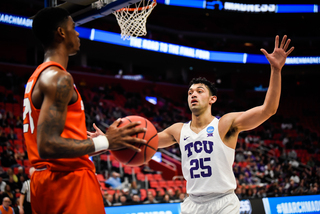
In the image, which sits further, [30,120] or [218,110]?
[218,110]

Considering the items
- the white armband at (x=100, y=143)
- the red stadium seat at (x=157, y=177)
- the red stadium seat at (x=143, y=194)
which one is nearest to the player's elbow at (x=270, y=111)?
the white armband at (x=100, y=143)

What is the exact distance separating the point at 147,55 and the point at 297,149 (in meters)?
9.87

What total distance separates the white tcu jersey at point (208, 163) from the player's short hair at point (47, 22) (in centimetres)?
235

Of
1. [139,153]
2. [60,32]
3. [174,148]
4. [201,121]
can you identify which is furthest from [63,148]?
[174,148]

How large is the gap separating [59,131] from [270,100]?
2256 millimetres

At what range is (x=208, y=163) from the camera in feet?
12.7

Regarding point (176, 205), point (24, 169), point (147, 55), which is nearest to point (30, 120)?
point (176, 205)

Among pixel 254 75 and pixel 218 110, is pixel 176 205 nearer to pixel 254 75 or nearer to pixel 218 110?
pixel 218 110

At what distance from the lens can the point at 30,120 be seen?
2.12 m

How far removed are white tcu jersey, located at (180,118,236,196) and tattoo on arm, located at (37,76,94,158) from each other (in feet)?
7.00

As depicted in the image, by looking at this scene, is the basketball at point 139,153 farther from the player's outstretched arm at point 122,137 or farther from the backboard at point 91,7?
the backboard at point 91,7

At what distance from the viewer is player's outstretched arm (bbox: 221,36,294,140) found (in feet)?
10.9

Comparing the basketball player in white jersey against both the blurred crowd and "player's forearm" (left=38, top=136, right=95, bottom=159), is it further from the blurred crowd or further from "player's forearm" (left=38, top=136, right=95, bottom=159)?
the blurred crowd

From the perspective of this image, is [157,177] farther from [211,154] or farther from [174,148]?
[211,154]
